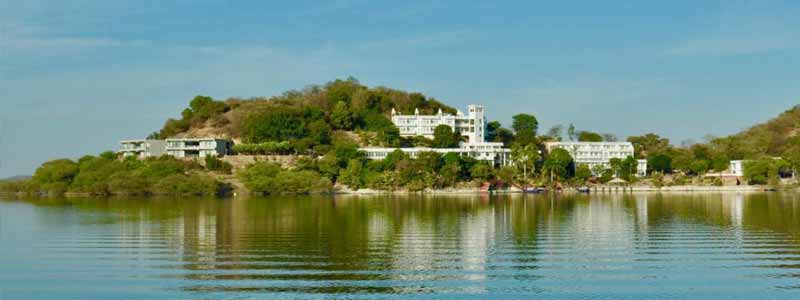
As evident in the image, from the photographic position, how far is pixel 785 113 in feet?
443

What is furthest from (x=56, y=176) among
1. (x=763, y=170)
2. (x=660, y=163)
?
(x=763, y=170)

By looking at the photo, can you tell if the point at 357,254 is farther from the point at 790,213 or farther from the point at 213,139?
the point at 213,139

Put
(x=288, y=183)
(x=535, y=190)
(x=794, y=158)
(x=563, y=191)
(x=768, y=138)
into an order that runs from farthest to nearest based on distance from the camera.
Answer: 1. (x=768, y=138)
2. (x=794, y=158)
3. (x=563, y=191)
4. (x=535, y=190)
5. (x=288, y=183)

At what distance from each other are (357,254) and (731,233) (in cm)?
1716

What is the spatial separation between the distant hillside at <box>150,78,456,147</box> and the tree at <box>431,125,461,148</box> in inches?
228

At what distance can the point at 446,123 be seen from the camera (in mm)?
111438

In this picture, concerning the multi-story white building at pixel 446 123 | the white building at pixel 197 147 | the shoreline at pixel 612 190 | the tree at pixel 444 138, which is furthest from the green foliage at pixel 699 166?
the white building at pixel 197 147

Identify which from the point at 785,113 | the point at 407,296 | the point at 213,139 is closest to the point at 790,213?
the point at 407,296

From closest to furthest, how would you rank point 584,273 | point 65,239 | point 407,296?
point 407,296, point 584,273, point 65,239

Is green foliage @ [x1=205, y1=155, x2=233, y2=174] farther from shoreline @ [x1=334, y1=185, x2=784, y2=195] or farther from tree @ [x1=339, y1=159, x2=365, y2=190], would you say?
shoreline @ [x1=334, y1=185, x2=784, y2=195]

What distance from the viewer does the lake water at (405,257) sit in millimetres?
21859

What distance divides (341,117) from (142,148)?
2635cm

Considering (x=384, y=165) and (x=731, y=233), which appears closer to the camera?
(x=731, y=233)

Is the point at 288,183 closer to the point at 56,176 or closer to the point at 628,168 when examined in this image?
the point at 56,176
